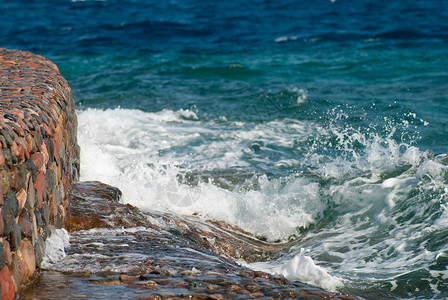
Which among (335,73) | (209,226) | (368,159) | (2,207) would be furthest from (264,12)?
(2,207)

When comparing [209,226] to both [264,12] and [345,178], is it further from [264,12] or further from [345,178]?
[264,12]

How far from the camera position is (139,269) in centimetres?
340

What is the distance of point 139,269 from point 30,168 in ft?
2.69

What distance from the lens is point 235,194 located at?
635cm

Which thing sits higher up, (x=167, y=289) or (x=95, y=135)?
(x=167, y=289)

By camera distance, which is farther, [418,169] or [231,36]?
[231,36]

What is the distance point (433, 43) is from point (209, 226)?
12195 mm

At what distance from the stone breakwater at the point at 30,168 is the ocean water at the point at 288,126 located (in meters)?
1.57

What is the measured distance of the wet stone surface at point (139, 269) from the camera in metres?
3.08

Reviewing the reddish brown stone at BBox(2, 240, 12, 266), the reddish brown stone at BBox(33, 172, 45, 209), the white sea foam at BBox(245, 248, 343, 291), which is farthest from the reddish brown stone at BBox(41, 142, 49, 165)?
the white sea foam at BBox(245, 248, 343, 291)

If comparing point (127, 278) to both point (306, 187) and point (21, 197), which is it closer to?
point (21, 197)

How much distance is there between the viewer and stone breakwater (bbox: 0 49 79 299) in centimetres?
279

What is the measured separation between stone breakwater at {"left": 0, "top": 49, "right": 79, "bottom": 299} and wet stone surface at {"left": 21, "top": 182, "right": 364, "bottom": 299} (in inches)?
6.5

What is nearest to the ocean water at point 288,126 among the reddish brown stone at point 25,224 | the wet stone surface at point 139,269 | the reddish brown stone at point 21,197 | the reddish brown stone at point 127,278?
the wet stone surface at point 139,269
